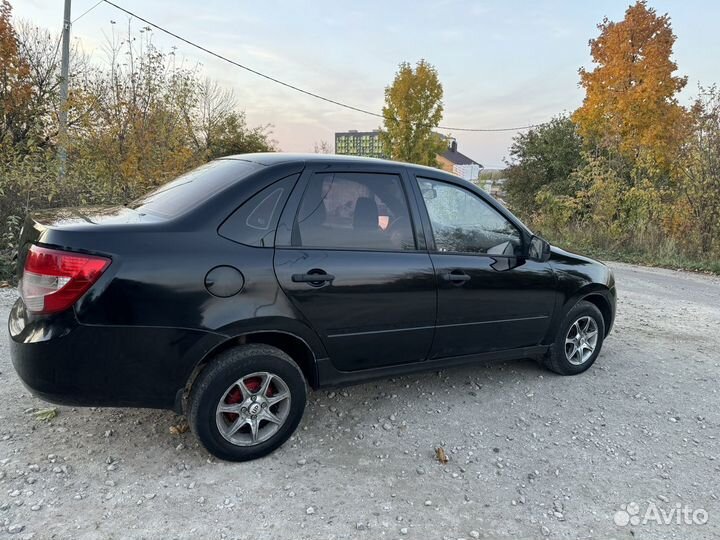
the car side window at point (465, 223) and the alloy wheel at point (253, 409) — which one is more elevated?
the car side window at point (465, 223)

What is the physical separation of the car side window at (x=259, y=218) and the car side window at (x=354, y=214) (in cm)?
13

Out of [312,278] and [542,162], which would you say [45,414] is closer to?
[312,278]

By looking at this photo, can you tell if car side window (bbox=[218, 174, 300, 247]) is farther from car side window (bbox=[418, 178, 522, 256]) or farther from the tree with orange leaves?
the tree with orange leaves

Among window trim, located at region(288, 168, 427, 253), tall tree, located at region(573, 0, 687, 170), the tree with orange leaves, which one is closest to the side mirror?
window trim, located at region(288, 168, 427, 253)

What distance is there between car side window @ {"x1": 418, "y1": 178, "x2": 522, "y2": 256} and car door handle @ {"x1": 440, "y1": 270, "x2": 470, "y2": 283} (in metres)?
0.16

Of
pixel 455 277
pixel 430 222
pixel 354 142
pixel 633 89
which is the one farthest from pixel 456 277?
pixel 354 142

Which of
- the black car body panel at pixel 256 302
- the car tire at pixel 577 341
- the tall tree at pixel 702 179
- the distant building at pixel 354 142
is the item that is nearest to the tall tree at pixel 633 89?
the tall tree at pixel 702 179

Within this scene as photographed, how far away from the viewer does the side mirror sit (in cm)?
368

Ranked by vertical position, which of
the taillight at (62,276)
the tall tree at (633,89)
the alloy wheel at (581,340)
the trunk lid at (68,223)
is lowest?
the alloy wheel at (581,340)

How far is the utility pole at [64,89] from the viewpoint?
26.2 feet

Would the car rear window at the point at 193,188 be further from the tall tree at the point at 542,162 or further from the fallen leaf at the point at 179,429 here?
the tall tree at the point at 542,162

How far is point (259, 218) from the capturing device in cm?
271

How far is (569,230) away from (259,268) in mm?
14445

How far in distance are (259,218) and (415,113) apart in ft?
94.4
